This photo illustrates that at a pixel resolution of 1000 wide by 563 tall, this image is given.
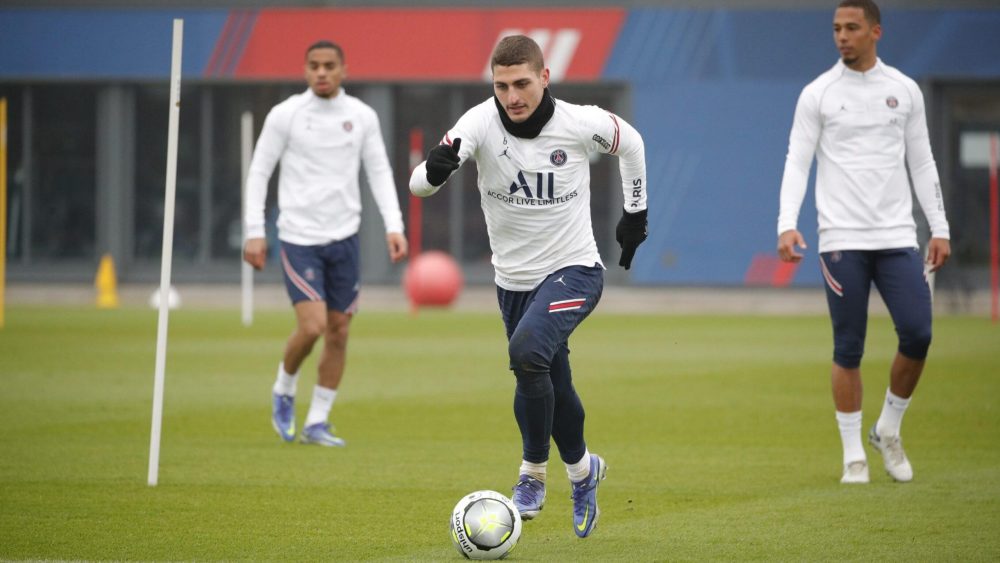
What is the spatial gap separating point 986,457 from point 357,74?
2474 cm

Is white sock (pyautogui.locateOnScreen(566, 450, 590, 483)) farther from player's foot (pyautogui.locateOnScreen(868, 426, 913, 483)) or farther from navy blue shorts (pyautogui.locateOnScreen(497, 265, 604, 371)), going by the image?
player's foot (pyautogui.locateOnScreen(868, 426, 913, 483))

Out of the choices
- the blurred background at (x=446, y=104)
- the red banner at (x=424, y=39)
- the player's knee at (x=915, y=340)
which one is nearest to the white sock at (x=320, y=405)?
the player's knee at (x=915, y=340)

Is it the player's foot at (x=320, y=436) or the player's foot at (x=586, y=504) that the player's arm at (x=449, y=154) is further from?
the player's foot at (x=320, y=436)

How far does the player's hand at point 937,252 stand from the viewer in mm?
8438

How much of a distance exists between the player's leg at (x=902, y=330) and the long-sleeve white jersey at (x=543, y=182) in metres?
1.98

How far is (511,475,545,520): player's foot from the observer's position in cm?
685

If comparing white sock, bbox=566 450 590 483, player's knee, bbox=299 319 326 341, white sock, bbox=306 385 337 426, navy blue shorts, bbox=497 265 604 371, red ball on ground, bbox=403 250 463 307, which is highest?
navy blue shorts, bbox=497 265 604 371

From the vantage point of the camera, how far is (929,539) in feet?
22.0

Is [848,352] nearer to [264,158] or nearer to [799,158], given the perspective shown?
[799,158]

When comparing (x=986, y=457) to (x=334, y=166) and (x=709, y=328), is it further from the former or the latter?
(x=709, y=328)

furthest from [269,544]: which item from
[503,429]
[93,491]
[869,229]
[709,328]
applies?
[709,328]

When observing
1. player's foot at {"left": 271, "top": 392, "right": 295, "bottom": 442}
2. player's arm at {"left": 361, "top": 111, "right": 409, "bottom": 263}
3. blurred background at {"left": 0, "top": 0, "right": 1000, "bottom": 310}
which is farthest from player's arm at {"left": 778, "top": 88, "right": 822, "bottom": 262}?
blurred background at {"left": 0, "top": 0, "right": 1000, "bottom": 310}

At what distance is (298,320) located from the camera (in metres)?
10.0

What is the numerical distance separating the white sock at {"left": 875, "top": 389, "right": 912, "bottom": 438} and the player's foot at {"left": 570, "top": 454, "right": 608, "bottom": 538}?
7.45 ft
